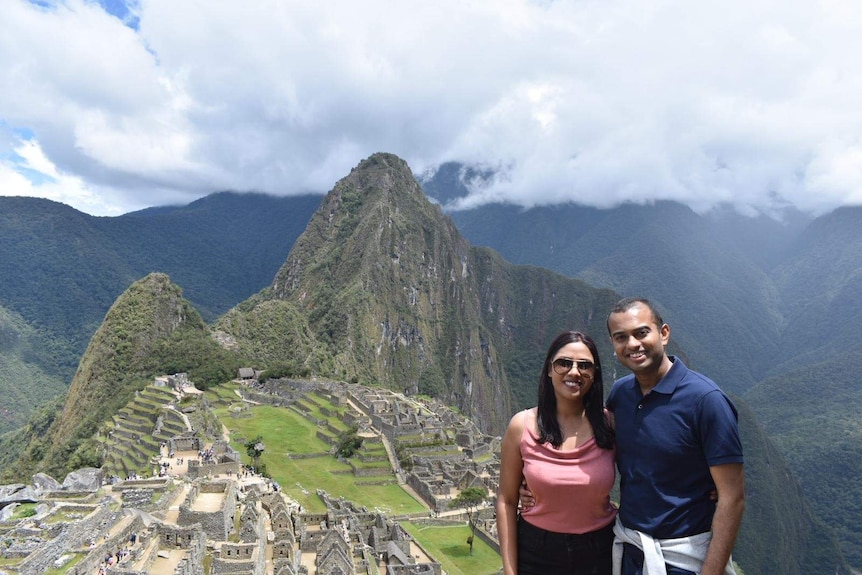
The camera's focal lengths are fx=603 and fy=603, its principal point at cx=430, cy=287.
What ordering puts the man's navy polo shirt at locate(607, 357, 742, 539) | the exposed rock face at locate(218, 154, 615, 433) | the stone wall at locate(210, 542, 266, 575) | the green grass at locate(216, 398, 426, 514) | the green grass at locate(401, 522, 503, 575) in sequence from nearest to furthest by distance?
the man's navy polo shirt at locate(607, 357, 742, 539)
the stone wall at locate(210, 542, 266, 575)
the green grass at locate(401, 522, 503, 575)
the green grass at locate(216, 398, 426, 514)
the exposed rock face at locate(218, 154, 615, 433)

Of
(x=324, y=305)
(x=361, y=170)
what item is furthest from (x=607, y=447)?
(x=361, y=170)

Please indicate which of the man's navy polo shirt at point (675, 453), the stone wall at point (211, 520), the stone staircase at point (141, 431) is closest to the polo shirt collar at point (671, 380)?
the man's navy polo shirt at point (675, 453)

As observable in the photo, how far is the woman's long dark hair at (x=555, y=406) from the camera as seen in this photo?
515cm

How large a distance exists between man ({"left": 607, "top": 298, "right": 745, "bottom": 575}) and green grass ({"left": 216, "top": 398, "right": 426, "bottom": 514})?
28.4 m

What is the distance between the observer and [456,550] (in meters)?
31.6

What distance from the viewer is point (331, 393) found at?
61438 millimetres

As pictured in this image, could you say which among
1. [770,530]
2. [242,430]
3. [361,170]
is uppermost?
[361,170]

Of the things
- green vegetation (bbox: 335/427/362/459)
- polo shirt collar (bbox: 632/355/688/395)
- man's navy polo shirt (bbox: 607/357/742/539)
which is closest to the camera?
man's navy polo shirt (bbox: 607/357/742/539)

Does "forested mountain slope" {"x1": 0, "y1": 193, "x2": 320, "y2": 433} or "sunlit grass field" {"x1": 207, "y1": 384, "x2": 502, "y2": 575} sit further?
"forested mountain slope" {"x1": 0, "y1": 193, "x2": 320, "y2": 433}

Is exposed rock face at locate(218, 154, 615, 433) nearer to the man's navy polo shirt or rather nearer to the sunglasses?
the sunglasses

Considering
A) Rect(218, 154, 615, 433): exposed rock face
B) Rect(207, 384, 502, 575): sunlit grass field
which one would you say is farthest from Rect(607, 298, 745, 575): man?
Rect(218, 154, 615, 433): exposed rock face

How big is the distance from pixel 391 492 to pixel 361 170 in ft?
459

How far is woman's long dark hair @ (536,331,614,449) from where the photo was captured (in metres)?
5.15

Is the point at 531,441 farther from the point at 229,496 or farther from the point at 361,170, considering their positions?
the point at 361,170
